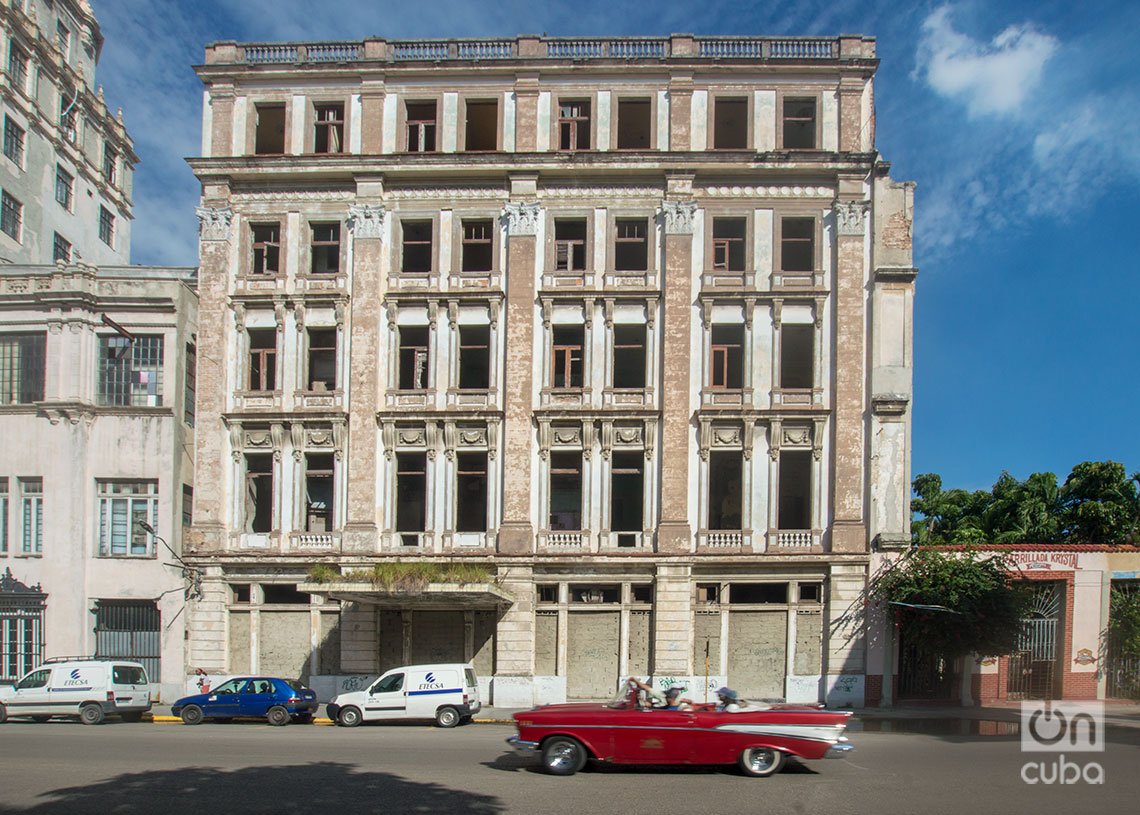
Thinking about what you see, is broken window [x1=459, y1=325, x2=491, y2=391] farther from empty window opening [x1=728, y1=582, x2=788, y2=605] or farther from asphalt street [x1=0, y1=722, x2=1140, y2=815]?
asphalt street [x1=0, y1=722, x2=1140, y2=815]

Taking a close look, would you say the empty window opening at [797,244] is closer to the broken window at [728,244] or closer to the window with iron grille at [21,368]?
the broken window at [728,244]

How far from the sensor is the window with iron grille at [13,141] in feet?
141

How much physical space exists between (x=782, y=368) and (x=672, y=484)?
16.8 ft

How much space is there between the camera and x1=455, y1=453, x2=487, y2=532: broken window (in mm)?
32000

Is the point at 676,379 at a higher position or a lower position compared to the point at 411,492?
higher

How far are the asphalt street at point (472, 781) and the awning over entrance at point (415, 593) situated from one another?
20.3 ft

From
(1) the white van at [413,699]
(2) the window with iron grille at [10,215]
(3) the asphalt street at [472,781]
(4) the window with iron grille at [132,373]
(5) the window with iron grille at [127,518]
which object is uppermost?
(2) the window with iron grille at [10,215]

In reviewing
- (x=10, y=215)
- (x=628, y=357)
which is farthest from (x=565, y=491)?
(x=10, y=215)

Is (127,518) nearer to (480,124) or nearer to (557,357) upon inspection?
(557,357)

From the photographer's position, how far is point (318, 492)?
107 feet

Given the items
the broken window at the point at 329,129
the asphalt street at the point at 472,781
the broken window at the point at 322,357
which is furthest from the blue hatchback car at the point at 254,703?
the broken window at the point at 329,129

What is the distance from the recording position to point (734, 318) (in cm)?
3194

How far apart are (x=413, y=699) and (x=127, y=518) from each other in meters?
12.9

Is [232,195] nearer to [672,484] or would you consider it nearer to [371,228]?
[371,228]
